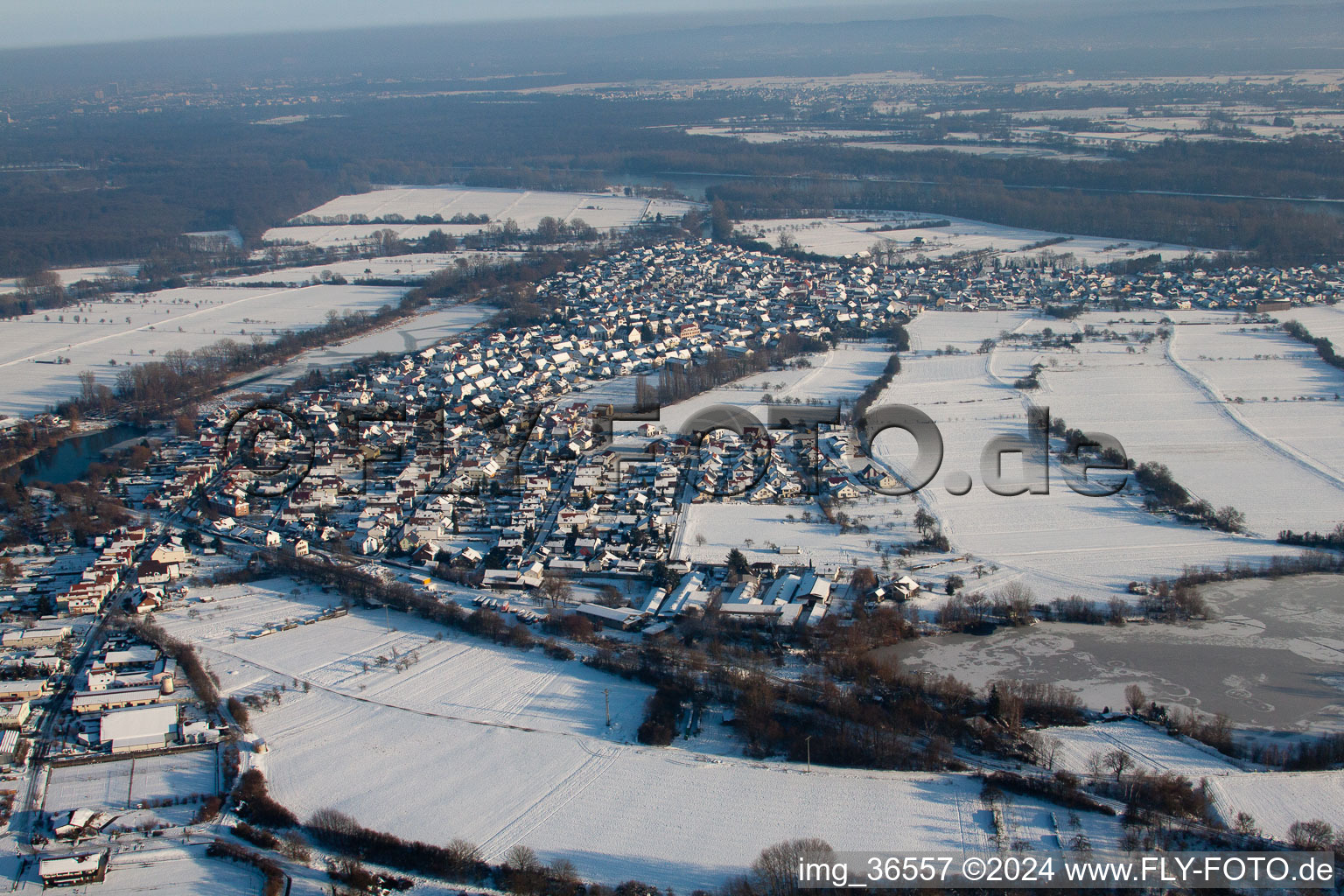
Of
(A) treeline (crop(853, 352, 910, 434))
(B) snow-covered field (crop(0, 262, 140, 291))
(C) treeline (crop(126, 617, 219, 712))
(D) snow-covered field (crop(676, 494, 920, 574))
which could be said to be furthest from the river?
(B) snow-covered field (crop(0, 262, 140, 291))

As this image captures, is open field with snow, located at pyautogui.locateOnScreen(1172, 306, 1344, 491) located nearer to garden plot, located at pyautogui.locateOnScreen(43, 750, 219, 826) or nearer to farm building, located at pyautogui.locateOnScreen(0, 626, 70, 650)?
garden plot, located at pyautogui.locateOnScreen(43, 750, 219, 826)

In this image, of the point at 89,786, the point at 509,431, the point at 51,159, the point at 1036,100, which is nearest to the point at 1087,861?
the point at 89,786

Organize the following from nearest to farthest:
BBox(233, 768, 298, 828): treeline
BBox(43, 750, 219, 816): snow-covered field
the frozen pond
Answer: BBox(233, 768, 298, 828): treeline, BBox(43, 750, 219, 816): snow-covered field, the frozen pond

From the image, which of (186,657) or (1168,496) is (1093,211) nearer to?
(1168,496)

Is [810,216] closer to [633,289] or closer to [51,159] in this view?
[633,289]

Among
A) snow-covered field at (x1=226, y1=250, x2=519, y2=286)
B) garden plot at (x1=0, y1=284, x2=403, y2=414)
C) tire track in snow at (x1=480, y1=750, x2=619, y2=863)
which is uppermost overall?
snow-covered field at (x1=226, y1=250, x2=519, y2=286)

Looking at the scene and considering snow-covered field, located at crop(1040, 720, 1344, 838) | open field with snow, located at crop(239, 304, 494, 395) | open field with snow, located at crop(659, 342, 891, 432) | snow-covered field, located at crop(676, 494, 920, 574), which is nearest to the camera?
snow-covered field, located at crop(1040, 720, 1344, 838)

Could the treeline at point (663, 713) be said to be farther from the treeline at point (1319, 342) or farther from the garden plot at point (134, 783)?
the treeline at point (1319, 342)
